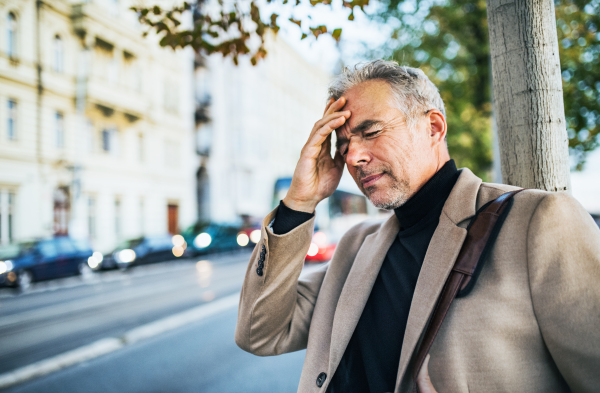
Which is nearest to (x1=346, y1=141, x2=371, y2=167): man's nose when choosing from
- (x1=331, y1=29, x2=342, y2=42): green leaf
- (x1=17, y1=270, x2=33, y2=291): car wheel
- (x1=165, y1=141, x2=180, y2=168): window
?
(x1=331, y1=29, x2=342, y2=42): green leaf

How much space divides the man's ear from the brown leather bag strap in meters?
0.47

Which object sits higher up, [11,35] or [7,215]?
[11,35]

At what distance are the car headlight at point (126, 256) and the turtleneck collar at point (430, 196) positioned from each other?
17798 mm

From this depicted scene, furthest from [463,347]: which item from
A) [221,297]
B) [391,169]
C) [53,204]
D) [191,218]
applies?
[191,218]

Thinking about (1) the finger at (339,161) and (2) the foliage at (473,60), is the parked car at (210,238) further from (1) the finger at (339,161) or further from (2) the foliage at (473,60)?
(1) the finger at (339,161)

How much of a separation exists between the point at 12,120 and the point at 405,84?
2094cm

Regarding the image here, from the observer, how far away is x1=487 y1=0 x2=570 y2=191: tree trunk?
1.81 meters

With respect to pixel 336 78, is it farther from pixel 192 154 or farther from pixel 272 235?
A: pixel 192 154

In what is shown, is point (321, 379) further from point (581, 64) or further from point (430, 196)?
point (581, 64)

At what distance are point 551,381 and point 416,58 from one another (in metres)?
12.5

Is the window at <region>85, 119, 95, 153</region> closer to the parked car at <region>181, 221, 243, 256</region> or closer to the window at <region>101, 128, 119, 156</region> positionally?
the window at <region>101, 128, 119, 156</region>

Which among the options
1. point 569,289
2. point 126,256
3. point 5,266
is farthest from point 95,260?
point 569,289

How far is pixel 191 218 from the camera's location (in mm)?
29188

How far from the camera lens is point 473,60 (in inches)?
494
